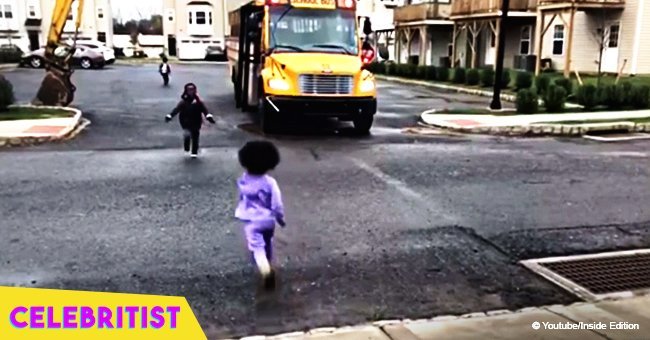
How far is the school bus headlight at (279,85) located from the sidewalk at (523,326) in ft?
30.2

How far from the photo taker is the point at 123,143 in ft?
42.2

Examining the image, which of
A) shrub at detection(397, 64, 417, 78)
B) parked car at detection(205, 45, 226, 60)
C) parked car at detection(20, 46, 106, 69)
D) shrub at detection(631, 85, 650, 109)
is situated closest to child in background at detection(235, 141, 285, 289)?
shrub at detection(631, 85, 650, 109)

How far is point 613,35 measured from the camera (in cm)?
2881

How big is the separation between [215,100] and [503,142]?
11.1m

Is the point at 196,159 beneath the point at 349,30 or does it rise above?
beneath

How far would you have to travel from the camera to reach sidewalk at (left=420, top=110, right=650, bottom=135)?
14984 mm

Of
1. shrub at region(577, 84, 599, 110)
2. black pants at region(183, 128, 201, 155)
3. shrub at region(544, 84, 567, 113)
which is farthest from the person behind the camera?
shrub at region(577, 84, 599, 110)

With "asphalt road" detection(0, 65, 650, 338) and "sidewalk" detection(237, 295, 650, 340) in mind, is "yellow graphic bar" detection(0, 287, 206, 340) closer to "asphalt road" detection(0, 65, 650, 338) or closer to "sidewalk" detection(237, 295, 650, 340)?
"asphalt road" detection(0, 65, 650, 338)

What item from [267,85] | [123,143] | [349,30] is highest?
[349,30]

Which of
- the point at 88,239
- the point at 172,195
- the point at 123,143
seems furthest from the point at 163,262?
the point at 123,143

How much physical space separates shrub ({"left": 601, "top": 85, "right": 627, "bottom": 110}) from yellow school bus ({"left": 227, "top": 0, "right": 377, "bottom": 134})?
8.45 metres

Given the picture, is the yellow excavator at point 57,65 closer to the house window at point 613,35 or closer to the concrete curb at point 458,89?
the concrete curb at point 458,89

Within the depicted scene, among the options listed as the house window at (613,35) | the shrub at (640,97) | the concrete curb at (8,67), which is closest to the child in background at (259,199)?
the shrub at (640,97)

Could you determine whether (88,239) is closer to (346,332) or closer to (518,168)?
(346,332)
